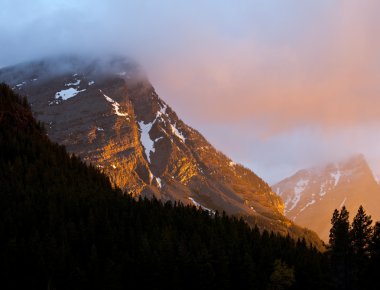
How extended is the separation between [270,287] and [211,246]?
2152 cm

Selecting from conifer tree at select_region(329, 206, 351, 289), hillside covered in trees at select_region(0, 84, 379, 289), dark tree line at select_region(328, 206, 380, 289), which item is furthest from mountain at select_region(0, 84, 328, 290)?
dark tree line at select_region(328, 206, 380, 289)

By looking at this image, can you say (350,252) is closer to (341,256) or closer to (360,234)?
(341,256)

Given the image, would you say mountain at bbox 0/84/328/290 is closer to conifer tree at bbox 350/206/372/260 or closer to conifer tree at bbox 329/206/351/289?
conifer tree at bbox 329/206/351/289

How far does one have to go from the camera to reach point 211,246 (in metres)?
143

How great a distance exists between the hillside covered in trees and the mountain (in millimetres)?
204

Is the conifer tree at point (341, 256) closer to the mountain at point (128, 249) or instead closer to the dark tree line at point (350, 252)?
the dark tree line at point (350, 252)

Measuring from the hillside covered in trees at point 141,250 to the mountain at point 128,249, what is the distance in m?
0.20

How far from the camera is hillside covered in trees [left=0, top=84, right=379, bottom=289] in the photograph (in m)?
116

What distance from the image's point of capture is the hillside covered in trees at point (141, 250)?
11606 centimetres

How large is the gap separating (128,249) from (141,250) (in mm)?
12729

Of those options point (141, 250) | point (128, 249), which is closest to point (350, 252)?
point (141, 250)

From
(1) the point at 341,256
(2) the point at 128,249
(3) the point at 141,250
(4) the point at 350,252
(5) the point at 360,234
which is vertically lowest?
(3) the point at 141,250

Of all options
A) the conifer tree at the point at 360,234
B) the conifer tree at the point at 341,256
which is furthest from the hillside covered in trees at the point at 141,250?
the conifer tree at the point at 360,234

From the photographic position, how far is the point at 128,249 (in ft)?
456
